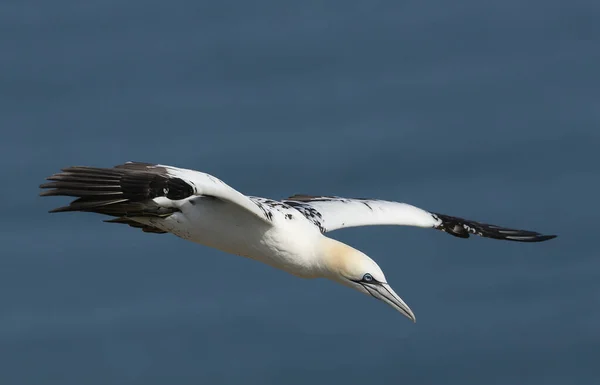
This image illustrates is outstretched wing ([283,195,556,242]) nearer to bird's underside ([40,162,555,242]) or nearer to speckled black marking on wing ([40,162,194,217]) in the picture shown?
bird's underside ([40,162,555,242])

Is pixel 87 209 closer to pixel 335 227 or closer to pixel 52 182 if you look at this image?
pixel 52 182

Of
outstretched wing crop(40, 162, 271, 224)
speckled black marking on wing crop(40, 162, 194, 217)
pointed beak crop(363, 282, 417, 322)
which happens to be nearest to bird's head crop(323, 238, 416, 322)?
pointed beak crop(363, 282, 417, 322)

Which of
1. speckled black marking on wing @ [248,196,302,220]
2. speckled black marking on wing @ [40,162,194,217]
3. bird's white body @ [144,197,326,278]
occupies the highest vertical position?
speckled black marking on wing @ [248,196,302,220]

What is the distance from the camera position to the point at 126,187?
58.3 ft

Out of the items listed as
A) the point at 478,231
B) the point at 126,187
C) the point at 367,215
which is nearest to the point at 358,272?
the point at 367,215

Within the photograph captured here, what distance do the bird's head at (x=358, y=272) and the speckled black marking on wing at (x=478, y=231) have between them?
7.39 ft

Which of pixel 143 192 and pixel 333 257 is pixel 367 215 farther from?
pixel 143 192

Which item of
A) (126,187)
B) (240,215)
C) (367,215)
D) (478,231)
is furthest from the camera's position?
(478,231)

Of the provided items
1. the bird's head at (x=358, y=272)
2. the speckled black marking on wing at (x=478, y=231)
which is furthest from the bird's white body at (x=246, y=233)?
the speckled black marking on wing at (x=478, y=231)

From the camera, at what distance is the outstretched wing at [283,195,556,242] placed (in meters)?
20.3

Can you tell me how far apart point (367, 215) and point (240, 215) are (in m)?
2.22

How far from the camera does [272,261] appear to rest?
19281mm

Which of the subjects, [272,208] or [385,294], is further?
[272,208]

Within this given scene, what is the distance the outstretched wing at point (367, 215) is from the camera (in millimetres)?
20328
